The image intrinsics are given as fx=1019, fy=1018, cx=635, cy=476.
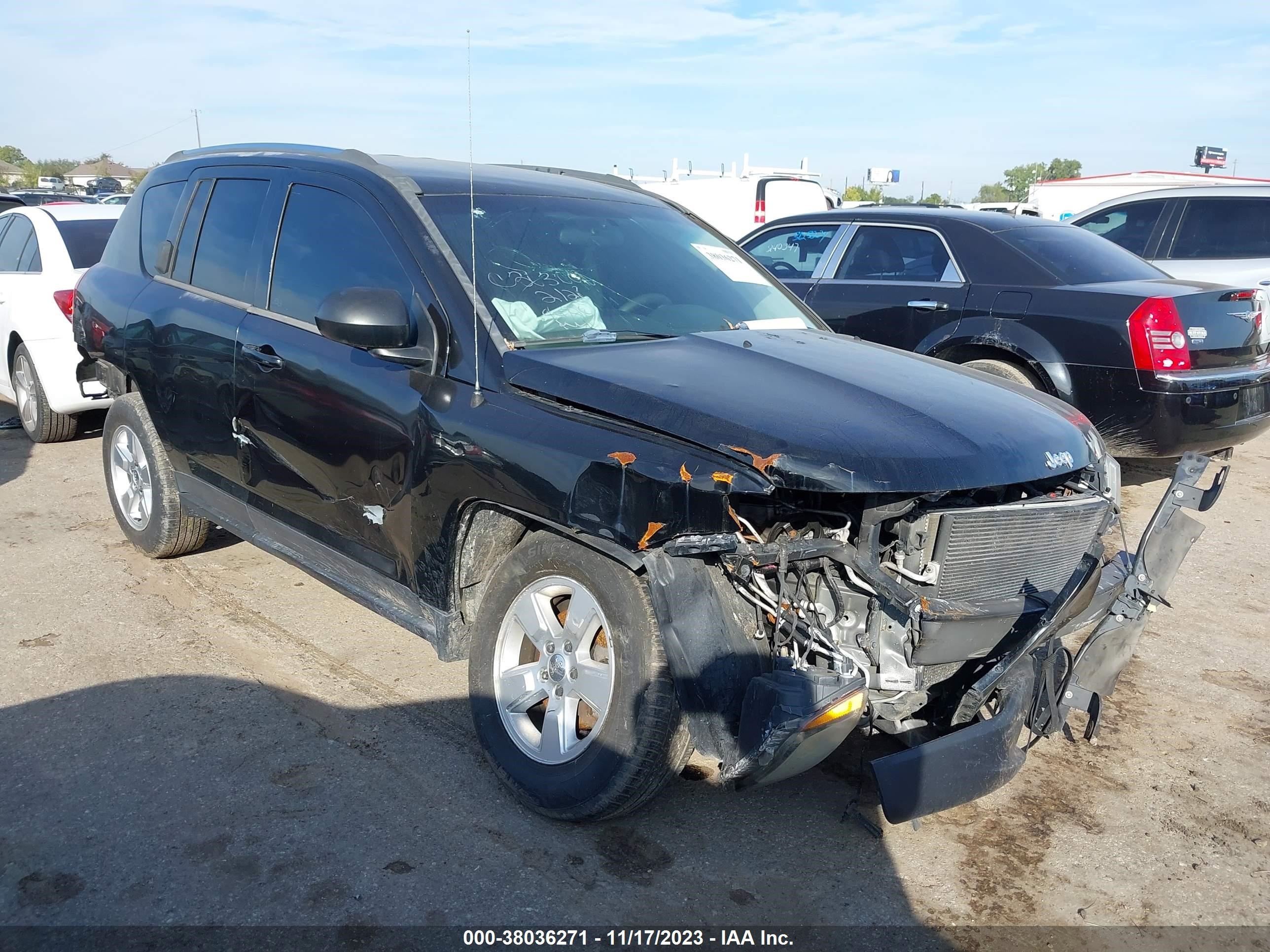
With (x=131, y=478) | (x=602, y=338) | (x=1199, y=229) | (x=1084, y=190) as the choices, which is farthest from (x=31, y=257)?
(x=1084, y=190)

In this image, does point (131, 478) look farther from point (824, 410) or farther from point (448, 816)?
point (824, 410)

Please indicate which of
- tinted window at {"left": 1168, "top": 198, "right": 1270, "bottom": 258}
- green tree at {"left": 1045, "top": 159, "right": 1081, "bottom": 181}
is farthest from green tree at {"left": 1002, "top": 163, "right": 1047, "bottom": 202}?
tinted window at {"left": 1168, "top": 198, "right": 1270, "bottom": 258}

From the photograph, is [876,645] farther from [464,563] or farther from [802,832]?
[464,563]

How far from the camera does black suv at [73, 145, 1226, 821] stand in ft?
8.77

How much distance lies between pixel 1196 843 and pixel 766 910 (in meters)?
1.40

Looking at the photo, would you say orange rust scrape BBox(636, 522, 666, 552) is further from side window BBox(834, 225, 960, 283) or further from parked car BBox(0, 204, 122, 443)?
parked car BBox(0, 204, 122, 443)

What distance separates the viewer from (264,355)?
152 inches

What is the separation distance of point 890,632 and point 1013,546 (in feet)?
1.51

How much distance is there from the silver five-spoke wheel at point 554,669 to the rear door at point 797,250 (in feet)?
15.6

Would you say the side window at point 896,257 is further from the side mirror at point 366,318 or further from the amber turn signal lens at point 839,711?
the amber turn signal lens at point 839,711

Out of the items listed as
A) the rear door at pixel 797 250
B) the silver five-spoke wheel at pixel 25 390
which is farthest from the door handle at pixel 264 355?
the silver five-spoke wheel at pixel 25 390

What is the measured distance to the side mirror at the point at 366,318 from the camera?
10.4 ft

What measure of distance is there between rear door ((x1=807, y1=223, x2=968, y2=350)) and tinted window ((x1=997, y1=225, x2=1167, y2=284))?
0.46m

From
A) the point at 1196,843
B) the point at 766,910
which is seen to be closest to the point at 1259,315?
the point at 1196,843
